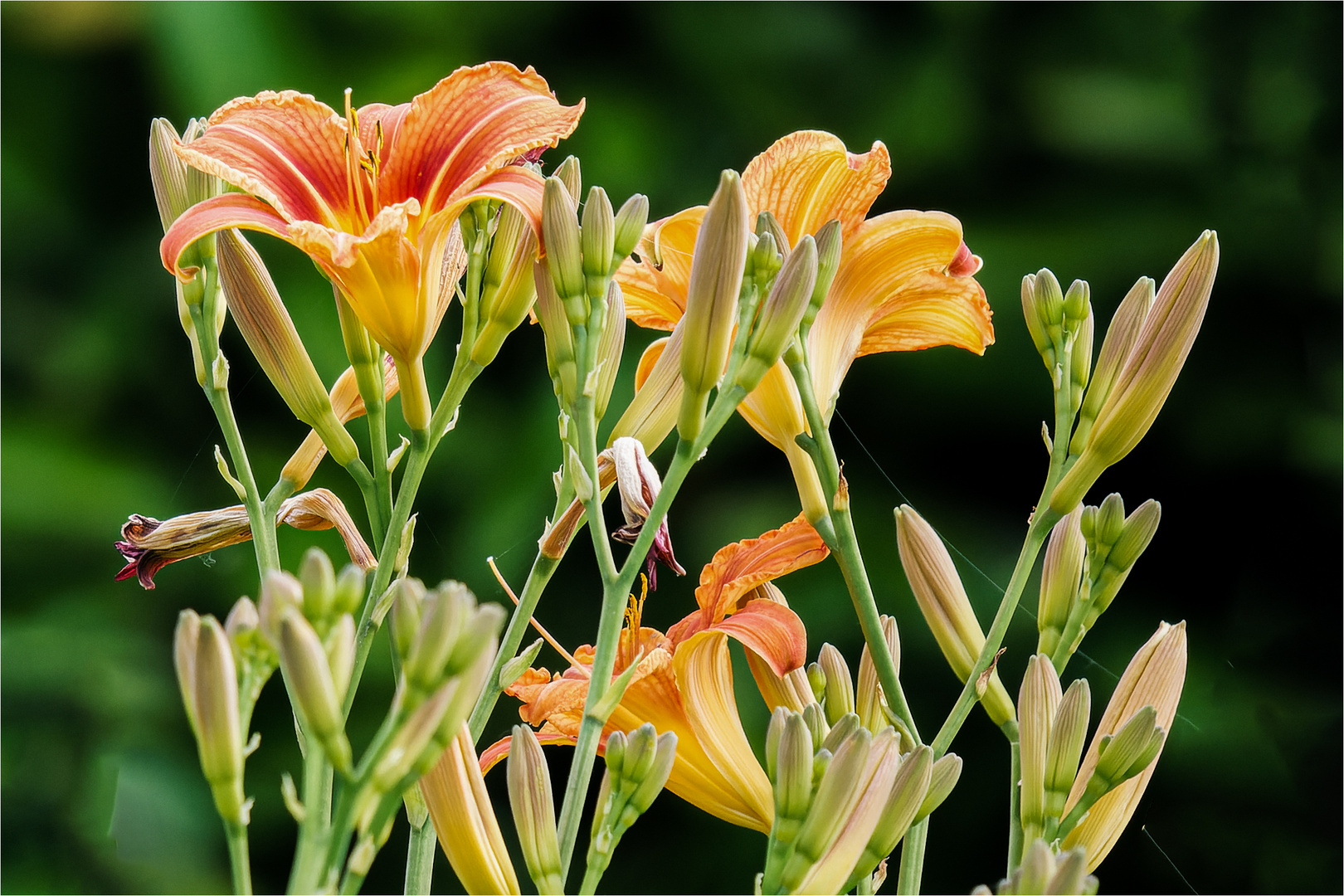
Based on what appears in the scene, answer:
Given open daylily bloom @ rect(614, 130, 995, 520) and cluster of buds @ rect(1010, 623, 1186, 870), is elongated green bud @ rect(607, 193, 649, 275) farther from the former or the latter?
cluster of buds @ rect(1010, 623, 1186, 870)

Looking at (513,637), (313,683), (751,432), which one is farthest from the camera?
(751,432)

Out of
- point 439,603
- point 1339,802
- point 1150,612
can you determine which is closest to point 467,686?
point 439,603

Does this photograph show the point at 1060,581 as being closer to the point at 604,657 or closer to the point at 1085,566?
the point at 1085,566

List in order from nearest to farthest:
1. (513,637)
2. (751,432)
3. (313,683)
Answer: (313,683), (513,637), (751,432)

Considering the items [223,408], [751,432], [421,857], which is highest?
[751,432]

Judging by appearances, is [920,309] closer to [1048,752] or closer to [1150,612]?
[1048,752]

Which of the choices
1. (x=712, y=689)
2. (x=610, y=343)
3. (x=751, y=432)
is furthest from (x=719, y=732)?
(x=751, y=432)

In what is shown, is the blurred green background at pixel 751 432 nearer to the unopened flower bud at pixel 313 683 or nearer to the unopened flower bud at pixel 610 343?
the unopened flower bud at pixel 610 343
